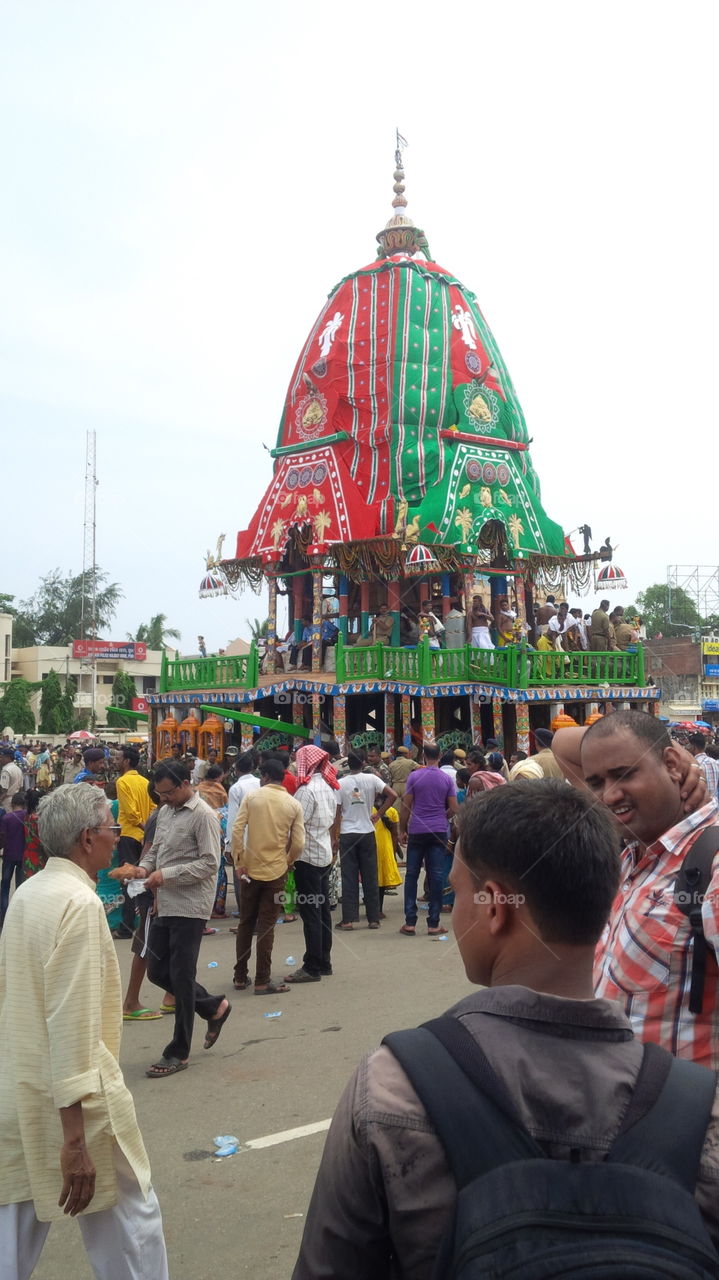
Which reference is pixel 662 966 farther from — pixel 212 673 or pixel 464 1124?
pixel 212 673

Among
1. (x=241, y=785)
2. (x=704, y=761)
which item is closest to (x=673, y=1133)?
(x=241, y=785)

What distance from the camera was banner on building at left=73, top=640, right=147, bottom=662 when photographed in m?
57.0

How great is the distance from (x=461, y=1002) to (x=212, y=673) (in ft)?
62.4

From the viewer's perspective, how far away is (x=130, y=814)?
8617 millimetres

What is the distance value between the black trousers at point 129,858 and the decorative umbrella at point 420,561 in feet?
37.5

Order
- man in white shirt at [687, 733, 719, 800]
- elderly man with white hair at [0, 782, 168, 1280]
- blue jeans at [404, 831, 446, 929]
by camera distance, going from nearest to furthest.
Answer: elderly man with white hair at [0, 782, 168, 1280] → blue jeans at [404, 831, 446, 929] → man in white shirt at [687, 733, 719, 800]

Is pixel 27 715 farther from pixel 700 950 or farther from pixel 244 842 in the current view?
pixel 700 950

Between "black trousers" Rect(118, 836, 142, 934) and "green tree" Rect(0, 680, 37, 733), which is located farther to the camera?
"green tree" Rect(0, 680, 37, 733)

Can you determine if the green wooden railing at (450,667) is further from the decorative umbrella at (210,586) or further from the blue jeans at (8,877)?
the blue jeans at (8,877)

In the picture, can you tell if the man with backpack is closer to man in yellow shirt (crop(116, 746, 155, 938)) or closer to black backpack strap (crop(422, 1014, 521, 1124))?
black backpack strap (crop(422, 1014, 521, 1124))

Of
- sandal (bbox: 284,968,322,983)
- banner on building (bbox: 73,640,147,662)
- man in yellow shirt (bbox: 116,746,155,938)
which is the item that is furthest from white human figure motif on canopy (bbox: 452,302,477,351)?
banner on building (bbox: 73,640,147,662)

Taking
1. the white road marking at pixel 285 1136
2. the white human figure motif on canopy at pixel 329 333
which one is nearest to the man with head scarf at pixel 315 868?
the white road marking at pixel 285 1136

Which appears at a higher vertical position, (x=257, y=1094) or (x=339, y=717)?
(x=339, y=717)

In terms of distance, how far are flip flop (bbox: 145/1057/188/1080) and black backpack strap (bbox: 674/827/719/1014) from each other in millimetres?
3930
